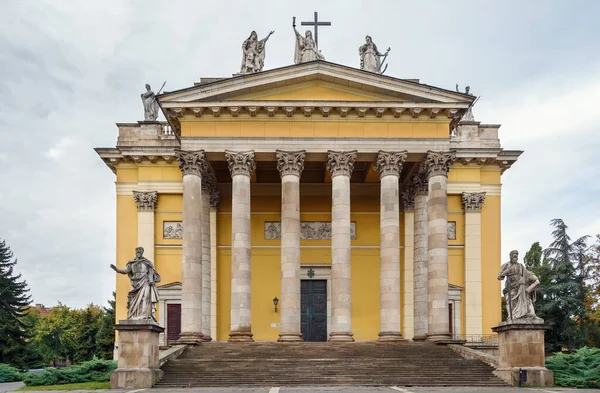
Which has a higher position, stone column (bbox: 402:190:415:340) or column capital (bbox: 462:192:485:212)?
column capital (bbox: 462:192:485:212)

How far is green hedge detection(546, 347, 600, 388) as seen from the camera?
81.0 ft

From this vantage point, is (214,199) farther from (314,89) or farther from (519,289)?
(519,289)

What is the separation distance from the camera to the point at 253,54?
37250 millimetres

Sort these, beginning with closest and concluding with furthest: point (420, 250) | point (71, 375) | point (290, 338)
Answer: point (71, 375) → point (290, 338) → point (420, 250)

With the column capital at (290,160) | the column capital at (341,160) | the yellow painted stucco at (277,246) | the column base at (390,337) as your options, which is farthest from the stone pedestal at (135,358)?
the yellow painted stucco at (277,246)

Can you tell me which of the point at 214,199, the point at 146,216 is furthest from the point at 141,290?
the point at 146,216

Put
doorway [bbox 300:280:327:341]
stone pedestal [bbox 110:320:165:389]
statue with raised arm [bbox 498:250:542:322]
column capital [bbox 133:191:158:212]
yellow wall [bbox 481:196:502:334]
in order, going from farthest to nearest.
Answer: column capital [bbox 133:191:158:212] < yellow wall [bbox 481:196:502:334] < doorway [bbox 300:280:327:341] < statue with raised arm [bbox 498:250:542:322] < stone pedestal [bbox 110:320:165:389]

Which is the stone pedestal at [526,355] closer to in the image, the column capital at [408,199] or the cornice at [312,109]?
the cornice at [312,109]

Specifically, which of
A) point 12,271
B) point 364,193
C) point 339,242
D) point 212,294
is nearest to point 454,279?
point 364,193

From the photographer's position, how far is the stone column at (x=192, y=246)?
3284 cm

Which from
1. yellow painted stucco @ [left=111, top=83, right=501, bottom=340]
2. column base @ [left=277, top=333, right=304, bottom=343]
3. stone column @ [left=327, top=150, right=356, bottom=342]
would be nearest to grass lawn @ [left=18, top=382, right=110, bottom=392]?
column base @ [left=277, top=333, right=304, bottom=343]

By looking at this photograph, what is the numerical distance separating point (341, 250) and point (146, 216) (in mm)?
12782

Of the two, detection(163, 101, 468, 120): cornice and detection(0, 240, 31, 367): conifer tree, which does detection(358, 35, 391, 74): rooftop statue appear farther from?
detection(0, 240, 31, 367): conifer tree

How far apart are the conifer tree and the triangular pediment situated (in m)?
25.4
